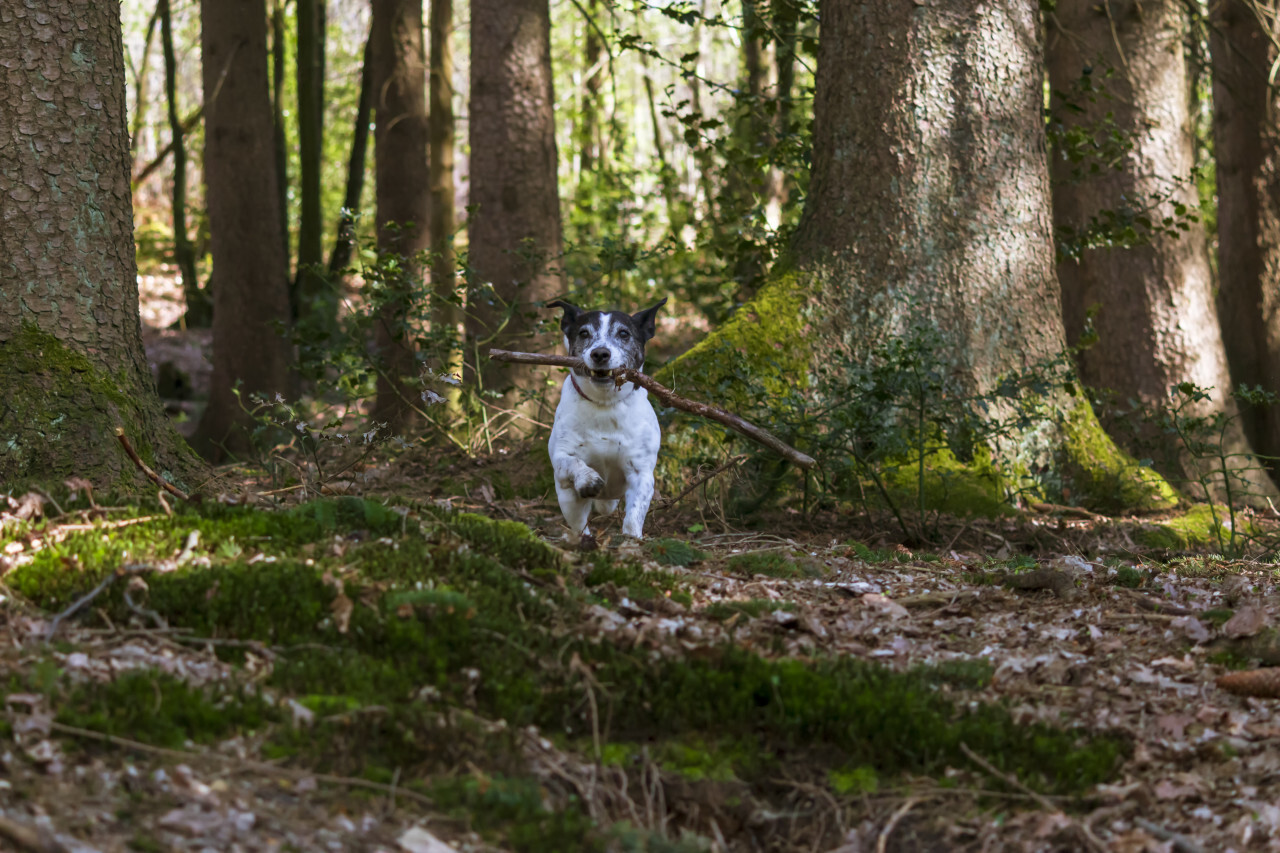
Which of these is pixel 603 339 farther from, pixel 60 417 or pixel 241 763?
pixel 241 763

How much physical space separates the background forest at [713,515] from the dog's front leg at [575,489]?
0.22m

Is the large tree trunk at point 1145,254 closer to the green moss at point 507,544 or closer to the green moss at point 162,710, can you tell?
the green moss at point 507,544

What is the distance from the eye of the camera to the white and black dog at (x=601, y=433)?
6723mm

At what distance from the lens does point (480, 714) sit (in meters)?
3.67

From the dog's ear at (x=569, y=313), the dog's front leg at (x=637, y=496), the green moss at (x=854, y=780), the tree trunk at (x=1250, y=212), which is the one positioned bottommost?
the green moss at (x=854, y=780)

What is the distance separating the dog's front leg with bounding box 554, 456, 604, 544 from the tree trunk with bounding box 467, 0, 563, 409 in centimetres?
398

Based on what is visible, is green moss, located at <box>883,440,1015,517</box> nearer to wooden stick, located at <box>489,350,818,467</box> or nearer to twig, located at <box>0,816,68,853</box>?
wooden stick, located at <box>489,350,818,467</box>

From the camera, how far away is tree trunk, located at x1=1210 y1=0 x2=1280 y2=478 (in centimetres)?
1290

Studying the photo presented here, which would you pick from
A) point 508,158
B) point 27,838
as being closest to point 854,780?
point 27,838

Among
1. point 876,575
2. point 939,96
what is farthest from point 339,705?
point 939,96

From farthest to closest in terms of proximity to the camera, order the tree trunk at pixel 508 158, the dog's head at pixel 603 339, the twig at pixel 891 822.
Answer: the tree trunk at pixel 508 158, the dog's head at pixel 603 339, the twig at pixel 891 822

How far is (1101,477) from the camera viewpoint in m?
8.48

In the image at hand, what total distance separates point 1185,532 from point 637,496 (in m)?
4.12

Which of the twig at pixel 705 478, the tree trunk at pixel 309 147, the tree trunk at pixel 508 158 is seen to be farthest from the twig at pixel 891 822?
the tree trunk at pixel 309 147
